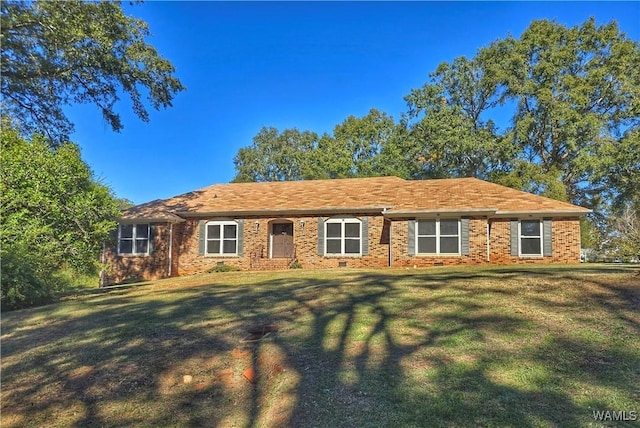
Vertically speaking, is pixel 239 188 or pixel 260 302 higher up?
pixel 239 188

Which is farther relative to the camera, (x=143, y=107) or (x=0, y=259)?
(x=143, y=107)

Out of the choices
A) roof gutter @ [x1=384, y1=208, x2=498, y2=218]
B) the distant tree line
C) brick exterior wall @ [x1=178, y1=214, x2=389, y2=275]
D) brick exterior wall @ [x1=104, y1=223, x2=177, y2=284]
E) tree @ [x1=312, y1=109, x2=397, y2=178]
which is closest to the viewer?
roof gutter @ [x1=384, y1=208, x2=498, y2=218]

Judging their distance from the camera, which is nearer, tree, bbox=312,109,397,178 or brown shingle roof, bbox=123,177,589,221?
brown shingle roof, bbox=123,177,589,221

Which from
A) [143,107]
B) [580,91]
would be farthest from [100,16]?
[580,91]

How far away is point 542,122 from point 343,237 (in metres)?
18.1

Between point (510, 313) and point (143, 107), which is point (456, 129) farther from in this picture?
point (510, 313)

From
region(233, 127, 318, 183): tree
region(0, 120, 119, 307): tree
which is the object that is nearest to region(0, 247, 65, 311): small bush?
region(0, 120, 119, 307): tree

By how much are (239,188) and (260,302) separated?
610 inches

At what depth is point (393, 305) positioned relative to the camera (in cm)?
739

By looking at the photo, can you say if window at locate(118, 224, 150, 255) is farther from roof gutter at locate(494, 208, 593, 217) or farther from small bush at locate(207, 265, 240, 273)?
roof gutter at locate(494, 208, 593, 217)

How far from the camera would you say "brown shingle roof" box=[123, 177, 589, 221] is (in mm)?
17078

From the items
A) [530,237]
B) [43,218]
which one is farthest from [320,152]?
[43,218]

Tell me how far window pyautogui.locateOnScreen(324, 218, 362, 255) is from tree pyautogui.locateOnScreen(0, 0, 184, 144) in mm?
8461

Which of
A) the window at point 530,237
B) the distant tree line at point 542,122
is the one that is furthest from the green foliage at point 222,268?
the distant tree line at point 542,122
